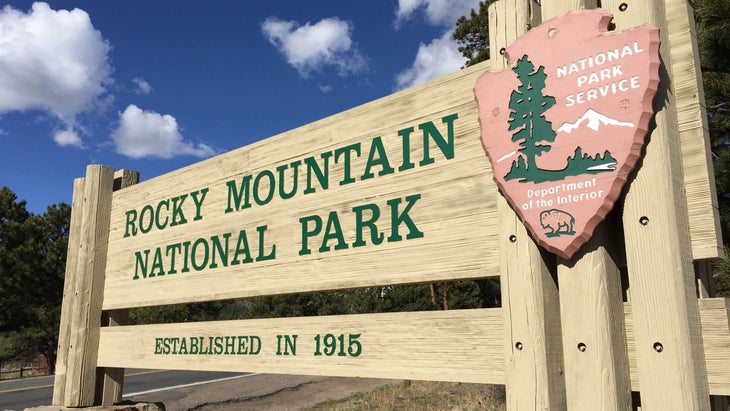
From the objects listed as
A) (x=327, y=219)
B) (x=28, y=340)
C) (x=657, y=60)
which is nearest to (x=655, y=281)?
(x=657, y=60)

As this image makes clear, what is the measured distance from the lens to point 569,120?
2.10 metres

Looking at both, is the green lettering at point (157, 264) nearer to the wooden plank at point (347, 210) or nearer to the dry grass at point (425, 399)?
the wooden plank at point (347, 210)

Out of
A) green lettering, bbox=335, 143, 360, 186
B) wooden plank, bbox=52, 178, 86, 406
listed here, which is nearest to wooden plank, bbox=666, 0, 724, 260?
green lettering, bbox=335, 143, 360, 186

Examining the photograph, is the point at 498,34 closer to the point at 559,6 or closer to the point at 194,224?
the point at 559,6

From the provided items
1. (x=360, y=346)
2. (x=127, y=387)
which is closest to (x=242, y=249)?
(x=360, y=346)

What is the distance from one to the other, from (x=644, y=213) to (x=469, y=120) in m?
0.87

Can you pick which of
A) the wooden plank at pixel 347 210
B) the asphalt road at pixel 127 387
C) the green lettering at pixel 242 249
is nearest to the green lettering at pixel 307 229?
the wooden plank at pixel 347 210

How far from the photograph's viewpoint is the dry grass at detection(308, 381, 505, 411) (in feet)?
30.2

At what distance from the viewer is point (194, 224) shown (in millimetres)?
3939

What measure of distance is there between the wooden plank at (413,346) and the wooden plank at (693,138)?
218 millimetres

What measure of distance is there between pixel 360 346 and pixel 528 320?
90 centimetres

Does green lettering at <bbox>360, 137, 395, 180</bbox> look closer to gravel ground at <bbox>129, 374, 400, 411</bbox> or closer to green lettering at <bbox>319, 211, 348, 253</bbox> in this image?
green lettering at <bbox>319, 211, 348, 253</bbox>

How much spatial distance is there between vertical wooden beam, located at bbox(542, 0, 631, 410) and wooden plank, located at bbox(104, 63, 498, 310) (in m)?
0.37

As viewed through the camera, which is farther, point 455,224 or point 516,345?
point 455,224
